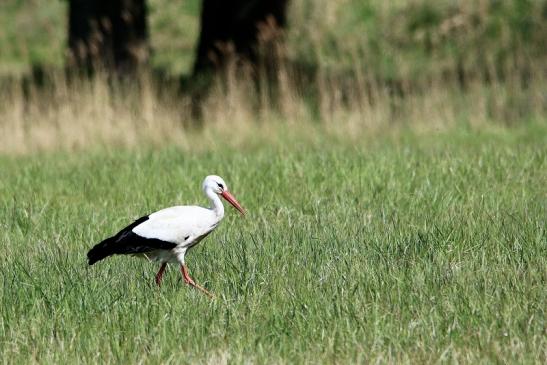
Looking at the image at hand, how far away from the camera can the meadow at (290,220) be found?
5434 mm

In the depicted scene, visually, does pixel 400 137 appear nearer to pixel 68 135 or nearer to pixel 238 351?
pixel 68 135

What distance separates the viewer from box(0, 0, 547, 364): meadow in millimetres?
5434

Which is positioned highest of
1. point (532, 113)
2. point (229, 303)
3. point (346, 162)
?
point (229, 303)

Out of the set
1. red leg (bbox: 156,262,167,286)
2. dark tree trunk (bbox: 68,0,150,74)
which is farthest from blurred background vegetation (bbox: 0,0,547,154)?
red leg (bbox: 156,262,167,286)

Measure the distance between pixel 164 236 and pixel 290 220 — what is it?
1.81 meters

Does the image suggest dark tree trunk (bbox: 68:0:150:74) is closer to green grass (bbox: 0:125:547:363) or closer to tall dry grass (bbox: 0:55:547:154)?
tall dry grass (bbox: 0:55:547:154)

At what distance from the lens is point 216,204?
22.1 feet

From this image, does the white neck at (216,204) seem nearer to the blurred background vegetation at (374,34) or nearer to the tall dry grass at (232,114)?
the tall dry grass at (232,114)

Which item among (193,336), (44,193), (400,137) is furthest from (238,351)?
(400,137)

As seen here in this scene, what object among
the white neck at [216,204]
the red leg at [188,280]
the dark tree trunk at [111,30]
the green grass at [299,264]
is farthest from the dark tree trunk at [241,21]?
the red leg at [188,280]

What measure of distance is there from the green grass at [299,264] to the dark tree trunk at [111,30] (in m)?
4.59

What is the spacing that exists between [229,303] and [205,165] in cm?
433

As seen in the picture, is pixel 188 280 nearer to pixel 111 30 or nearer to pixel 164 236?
pixel 164 236

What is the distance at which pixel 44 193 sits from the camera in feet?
31.2
